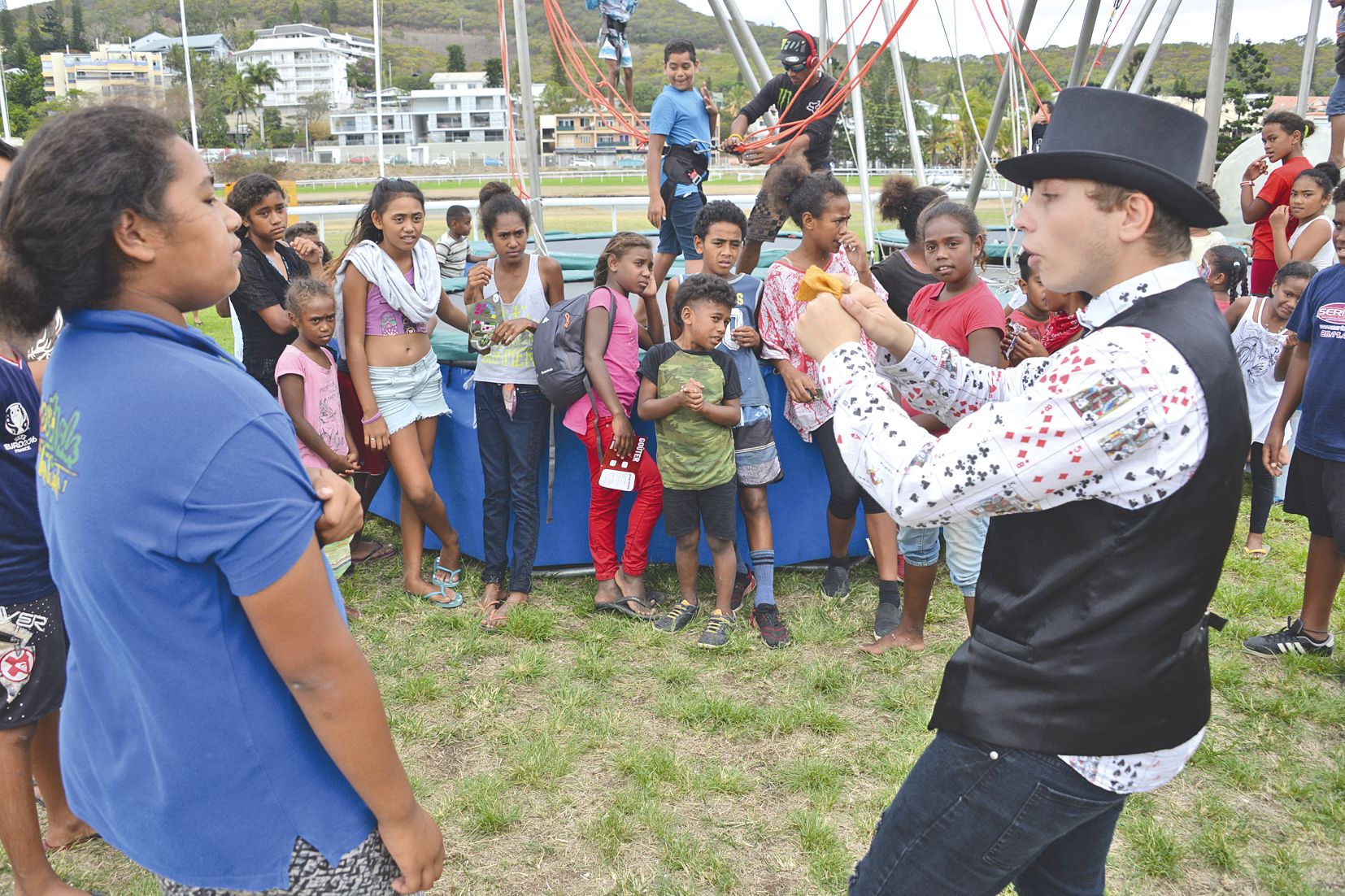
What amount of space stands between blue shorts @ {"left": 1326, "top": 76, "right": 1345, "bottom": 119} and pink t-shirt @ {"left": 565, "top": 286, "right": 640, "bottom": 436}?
610 centimetres

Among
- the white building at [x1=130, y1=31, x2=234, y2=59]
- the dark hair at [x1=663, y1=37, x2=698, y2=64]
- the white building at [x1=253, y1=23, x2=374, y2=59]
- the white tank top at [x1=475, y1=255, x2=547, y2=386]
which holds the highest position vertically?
the white building at [x1=253, y1=23, x2=374, y2=59]

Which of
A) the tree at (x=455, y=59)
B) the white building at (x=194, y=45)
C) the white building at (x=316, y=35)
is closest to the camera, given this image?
the white building at (x=194, y=45)

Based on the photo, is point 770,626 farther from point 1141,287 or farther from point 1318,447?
point 1141,287

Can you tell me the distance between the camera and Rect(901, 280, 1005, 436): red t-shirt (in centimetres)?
384

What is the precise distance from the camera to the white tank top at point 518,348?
4.75 m

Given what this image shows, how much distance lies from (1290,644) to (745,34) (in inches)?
223

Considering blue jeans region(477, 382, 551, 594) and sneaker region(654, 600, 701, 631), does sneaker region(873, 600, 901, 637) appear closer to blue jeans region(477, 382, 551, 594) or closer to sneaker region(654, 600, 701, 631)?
sneaker region(654, 600, 701, 631)

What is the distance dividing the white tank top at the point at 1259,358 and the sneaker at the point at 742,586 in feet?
9.48

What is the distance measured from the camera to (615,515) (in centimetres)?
481

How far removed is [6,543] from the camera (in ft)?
8.38

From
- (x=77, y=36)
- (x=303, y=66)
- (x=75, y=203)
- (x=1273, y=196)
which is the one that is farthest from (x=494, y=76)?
(x=75, y=203)

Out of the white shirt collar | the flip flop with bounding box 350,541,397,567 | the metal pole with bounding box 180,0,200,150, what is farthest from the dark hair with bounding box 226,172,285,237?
the white shirt collar

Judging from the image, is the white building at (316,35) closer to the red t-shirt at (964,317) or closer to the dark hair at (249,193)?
the dark hair at (249,193)

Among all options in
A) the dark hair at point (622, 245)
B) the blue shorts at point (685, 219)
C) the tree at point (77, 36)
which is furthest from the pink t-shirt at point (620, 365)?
the tree at point (77, 36)
